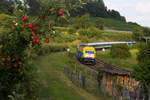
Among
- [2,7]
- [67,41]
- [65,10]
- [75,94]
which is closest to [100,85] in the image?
[75,94]

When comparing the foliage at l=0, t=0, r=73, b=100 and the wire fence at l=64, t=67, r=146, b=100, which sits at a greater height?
the foliage at l=0, t=0, r=73, b=100

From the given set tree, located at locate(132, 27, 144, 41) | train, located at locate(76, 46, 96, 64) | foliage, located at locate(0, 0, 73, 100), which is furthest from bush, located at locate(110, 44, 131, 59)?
foliage, located at locate(0, 0, 73, 100)

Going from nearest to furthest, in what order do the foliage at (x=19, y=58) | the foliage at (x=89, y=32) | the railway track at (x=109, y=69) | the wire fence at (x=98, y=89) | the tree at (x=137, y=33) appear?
the foliage at (x=19, y=58)
the wire fence at (x=98, y=89)
the railway track at (x=109, y=69)
the foliage at (x=89, y=32)
the tree at (x=137, y=33)

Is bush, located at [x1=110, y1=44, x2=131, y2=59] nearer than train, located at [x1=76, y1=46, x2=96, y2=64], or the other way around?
train, located at [x1=76, y1=46, x2=96, y2=64]

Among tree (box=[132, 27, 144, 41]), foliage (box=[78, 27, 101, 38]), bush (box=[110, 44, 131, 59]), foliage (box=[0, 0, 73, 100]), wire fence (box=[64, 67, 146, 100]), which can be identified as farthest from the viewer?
tree (box=[132, 27, 144, 41])

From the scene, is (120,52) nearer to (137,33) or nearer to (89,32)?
(89,32)

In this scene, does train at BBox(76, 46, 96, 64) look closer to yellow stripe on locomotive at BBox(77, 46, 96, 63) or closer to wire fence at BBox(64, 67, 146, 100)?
yellow stripe on locomotive at BBox(77, 46, 96, 63)

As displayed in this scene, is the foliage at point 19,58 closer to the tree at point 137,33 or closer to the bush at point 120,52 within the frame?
the bush at point 120,52

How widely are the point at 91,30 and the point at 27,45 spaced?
65145 millimetres

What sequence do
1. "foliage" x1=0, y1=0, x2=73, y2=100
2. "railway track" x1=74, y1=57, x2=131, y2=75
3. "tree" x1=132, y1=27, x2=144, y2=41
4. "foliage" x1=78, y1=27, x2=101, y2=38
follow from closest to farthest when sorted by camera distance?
1. "foliage" x1=0, y1=0, x2=73, y2=100
2. "railway track" x1=74, y1=57, x2=131, y2=75
3. "foliage" x1=78, y1=27, x2=101, y2=38
4. "tree" x1=132, y1=27, x2=144, y2=41

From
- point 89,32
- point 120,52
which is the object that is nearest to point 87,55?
point 120,52

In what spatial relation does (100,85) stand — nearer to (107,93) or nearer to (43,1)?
(107,93)

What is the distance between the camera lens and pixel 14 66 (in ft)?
18.2

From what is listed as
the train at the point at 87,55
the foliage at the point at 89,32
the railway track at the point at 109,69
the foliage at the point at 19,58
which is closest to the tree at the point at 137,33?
the foliage at the point at 89,32
